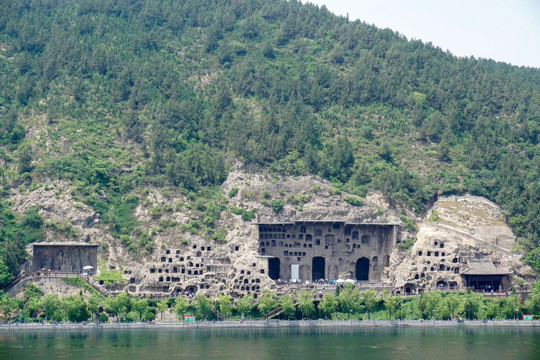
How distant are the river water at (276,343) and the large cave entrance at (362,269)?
20.9 m

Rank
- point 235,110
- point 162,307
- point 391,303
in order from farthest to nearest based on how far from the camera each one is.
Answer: point 235,110 → point 162,307 → point 391,303

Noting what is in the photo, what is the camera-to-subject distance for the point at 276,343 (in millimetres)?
100938

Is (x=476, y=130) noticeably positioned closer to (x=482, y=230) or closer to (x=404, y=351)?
(x=482, y=230)

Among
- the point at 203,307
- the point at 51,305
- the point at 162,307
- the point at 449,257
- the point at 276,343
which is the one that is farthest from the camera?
the point at 449,257

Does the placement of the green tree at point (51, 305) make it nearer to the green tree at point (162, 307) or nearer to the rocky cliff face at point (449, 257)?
the green tree at point (162, 307)

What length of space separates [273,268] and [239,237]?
8987mm

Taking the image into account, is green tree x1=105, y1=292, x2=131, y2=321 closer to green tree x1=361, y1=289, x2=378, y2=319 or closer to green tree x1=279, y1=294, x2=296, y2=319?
green tree x1=279, y1=294, x2=296, y2=319

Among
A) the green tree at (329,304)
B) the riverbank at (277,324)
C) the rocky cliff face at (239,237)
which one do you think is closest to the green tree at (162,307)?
the riverbank at (277,324)

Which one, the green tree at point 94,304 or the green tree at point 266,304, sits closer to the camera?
the green tree at point 94,304

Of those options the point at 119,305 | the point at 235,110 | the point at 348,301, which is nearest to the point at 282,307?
the point at 348,301

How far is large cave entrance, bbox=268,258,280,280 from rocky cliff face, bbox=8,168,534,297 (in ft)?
19.3

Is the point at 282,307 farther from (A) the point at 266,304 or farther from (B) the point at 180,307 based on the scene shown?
(B) the point at 180,307

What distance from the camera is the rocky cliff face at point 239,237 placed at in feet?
409

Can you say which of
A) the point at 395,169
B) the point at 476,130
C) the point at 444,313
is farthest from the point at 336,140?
the point at 444,313
